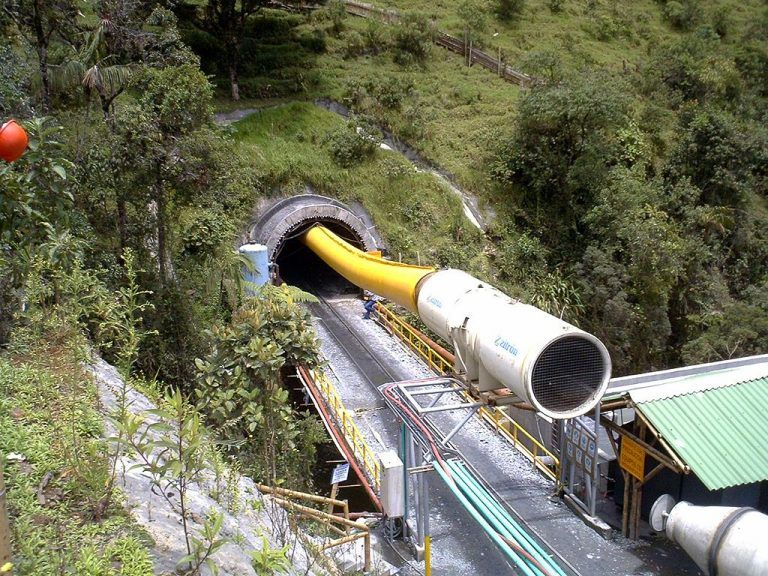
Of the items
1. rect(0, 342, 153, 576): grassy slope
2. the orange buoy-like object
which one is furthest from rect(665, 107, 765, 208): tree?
the orange buoy-like object

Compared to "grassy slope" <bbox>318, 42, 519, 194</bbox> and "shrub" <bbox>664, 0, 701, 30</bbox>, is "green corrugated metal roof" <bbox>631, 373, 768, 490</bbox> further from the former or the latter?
"shrub" <bbox>664, 0, 701, 30</bbox>

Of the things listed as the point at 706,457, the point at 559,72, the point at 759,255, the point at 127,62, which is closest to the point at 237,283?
the point at 127,62

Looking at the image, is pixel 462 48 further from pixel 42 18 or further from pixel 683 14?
pixel 42 18

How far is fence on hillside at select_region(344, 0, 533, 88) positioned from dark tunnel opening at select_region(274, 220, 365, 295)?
14.9 meters

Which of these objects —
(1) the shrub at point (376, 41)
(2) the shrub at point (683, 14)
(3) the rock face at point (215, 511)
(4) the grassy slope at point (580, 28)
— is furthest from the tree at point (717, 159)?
(3) the rock face at point (215, 511)

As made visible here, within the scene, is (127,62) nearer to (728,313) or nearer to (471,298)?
(471,298)

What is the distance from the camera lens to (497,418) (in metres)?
13.4

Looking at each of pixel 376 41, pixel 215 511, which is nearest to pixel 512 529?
pixel 215 511

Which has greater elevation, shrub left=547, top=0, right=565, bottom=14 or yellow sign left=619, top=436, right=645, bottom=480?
shrub left=547, top=0, right=565, bottom=14

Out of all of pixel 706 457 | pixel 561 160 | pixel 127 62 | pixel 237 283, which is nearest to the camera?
pixel 706 457

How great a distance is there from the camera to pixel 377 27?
3288 centimetres

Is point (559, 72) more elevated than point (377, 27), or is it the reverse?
point (377, 27)

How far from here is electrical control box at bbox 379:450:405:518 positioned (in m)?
9.87

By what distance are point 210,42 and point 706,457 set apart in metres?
27.5
